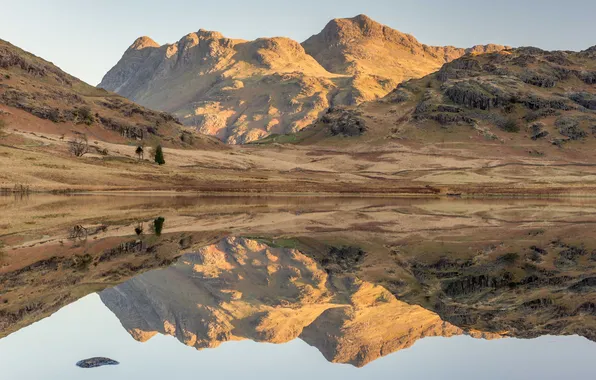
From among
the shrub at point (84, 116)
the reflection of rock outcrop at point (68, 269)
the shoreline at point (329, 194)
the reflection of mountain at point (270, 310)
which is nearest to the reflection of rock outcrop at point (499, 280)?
the reflection of mountain at point (270, 310)

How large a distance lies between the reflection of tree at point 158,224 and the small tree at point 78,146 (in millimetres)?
99391

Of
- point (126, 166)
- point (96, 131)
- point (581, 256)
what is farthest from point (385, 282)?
point (96, 131)

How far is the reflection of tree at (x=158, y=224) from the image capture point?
1970 inches

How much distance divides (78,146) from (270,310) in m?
143

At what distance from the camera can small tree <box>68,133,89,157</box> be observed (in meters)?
154

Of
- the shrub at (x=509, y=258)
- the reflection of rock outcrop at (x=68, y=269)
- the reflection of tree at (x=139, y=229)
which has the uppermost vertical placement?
the reflection of rock outcrop at (x=68, y=269)

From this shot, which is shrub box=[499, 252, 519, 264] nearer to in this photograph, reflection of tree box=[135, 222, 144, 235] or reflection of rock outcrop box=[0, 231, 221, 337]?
reflection of rock outcrop box=[0, 231, 221, 337]

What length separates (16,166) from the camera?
391 feet

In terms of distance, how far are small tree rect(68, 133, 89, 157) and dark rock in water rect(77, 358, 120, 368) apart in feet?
476

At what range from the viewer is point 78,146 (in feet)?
513

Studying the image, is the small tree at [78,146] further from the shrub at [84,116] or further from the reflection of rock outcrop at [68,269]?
the reflection of rock outcrop at [68,269]

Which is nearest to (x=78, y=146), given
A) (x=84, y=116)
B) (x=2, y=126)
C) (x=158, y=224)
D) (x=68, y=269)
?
(x=2, y=126)

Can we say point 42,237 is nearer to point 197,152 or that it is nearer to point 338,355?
point 338,355

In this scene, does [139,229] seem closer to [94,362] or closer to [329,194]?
[94,362]
